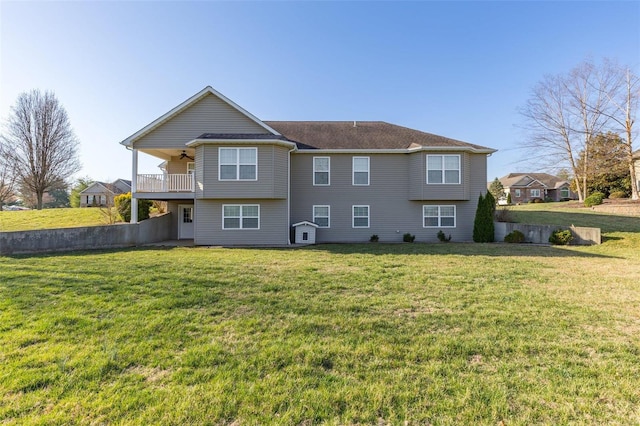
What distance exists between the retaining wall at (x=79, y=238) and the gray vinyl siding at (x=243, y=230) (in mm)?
2852

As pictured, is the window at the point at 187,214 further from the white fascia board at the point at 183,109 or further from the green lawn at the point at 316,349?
the green lawn at the point at 316,349

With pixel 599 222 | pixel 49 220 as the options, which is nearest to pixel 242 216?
pixel 49 220

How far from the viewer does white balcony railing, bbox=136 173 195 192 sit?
14656 millimetres

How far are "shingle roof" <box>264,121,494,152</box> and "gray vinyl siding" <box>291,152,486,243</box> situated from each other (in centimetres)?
80

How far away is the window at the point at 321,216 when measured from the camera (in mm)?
16125

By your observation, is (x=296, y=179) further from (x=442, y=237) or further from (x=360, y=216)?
(x=442, y=237)

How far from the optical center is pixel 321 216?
16.1 metres

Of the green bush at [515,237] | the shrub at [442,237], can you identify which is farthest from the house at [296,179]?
the green bush at [515,237]

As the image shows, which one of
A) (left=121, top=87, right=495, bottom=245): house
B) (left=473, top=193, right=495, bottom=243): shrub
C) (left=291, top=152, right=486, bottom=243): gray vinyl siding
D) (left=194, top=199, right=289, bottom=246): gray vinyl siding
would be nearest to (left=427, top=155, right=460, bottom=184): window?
(left=121, top=87, right=495, bottom=245): house

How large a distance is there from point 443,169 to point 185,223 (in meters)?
14.9

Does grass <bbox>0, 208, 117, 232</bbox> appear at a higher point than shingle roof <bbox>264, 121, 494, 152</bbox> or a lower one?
lower

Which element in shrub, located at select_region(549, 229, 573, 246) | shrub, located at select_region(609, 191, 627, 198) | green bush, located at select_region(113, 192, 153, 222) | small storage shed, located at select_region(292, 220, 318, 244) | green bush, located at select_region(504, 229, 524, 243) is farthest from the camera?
shrub, located at select_region(609, 191, 627, 198)

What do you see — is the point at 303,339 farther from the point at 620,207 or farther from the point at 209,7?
the point at 620,207

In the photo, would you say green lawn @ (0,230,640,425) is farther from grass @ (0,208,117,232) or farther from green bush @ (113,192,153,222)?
grass @ (0,208,117,232)
